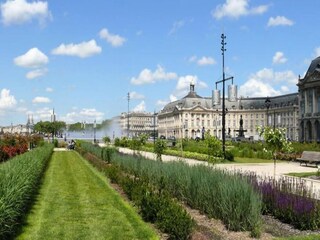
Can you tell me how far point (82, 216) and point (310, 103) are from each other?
99523mm

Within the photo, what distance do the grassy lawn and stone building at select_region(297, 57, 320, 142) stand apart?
8885 centimetres

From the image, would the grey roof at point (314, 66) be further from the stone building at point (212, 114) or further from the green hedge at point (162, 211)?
the green hedge at point (162, 211)

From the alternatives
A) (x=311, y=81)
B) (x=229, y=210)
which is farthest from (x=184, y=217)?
(x=311, y=81)

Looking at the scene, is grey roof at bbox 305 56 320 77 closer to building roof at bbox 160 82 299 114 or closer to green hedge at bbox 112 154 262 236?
building roof at bbox 160 82 299 114

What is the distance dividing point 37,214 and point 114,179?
7.48 meters

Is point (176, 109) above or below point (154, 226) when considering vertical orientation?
above

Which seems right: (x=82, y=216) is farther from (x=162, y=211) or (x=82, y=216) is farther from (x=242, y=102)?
(x=242, y=102)

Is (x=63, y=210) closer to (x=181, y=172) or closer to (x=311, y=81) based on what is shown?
(x=181, y=172)

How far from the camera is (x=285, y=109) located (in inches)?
6201

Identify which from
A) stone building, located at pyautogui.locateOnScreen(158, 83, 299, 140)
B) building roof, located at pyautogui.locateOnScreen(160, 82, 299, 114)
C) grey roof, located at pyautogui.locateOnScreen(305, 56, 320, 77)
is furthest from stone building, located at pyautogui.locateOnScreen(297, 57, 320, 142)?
stone building, located at pyautogui.locateOnScreen(158, 83, 299, 140)

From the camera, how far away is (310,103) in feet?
342

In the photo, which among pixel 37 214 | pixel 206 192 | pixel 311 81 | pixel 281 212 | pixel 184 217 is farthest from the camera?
pixel 311 81

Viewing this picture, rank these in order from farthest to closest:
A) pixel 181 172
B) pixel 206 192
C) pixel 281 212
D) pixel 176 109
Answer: pixel 176 109 → pixel 181 172 → pixel 206 192 → pixel 281 212

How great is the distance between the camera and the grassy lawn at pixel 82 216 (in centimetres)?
993
